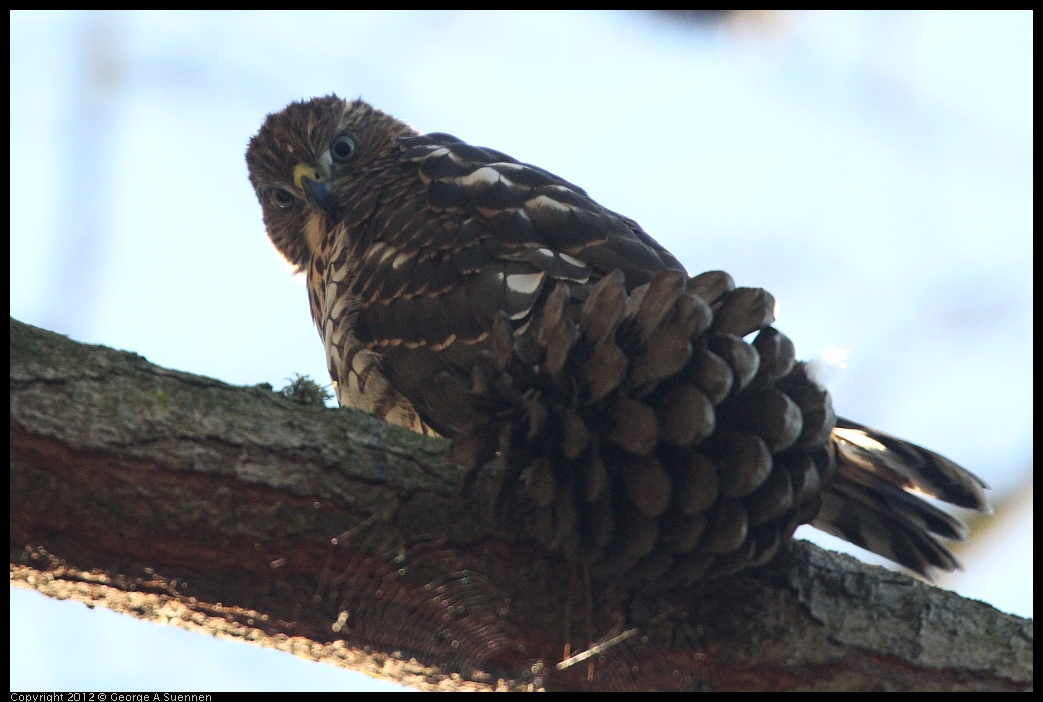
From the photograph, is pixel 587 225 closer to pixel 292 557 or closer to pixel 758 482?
pixel 758 482

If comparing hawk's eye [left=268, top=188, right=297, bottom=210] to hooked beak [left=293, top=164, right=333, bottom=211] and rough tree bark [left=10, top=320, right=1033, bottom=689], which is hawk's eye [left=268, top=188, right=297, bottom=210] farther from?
rough tree bark [left=10, top=320, right=1033, bottom=689]

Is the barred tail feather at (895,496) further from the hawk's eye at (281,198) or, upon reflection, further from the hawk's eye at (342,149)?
the hawk's eye at (281,198)

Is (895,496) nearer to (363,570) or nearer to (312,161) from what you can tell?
(363,570)

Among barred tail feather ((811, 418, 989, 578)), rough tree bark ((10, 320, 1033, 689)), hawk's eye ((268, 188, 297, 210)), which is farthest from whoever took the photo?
hawk's eye ((268, 188, 297, 210))

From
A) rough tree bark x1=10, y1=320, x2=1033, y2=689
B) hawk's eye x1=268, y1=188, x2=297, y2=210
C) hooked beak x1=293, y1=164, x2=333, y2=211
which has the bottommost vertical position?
rough tree bark x1=10, y1=320, x2=1033, y2=689

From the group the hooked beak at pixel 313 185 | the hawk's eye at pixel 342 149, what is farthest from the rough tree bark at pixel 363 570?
the hawk's eye at pixel 342 149

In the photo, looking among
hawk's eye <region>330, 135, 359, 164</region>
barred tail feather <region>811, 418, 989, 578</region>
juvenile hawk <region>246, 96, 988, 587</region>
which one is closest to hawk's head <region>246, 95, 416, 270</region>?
hawk's eye <region>330, 135, 359, 164</region>

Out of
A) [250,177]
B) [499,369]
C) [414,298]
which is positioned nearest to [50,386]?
[499,369]
